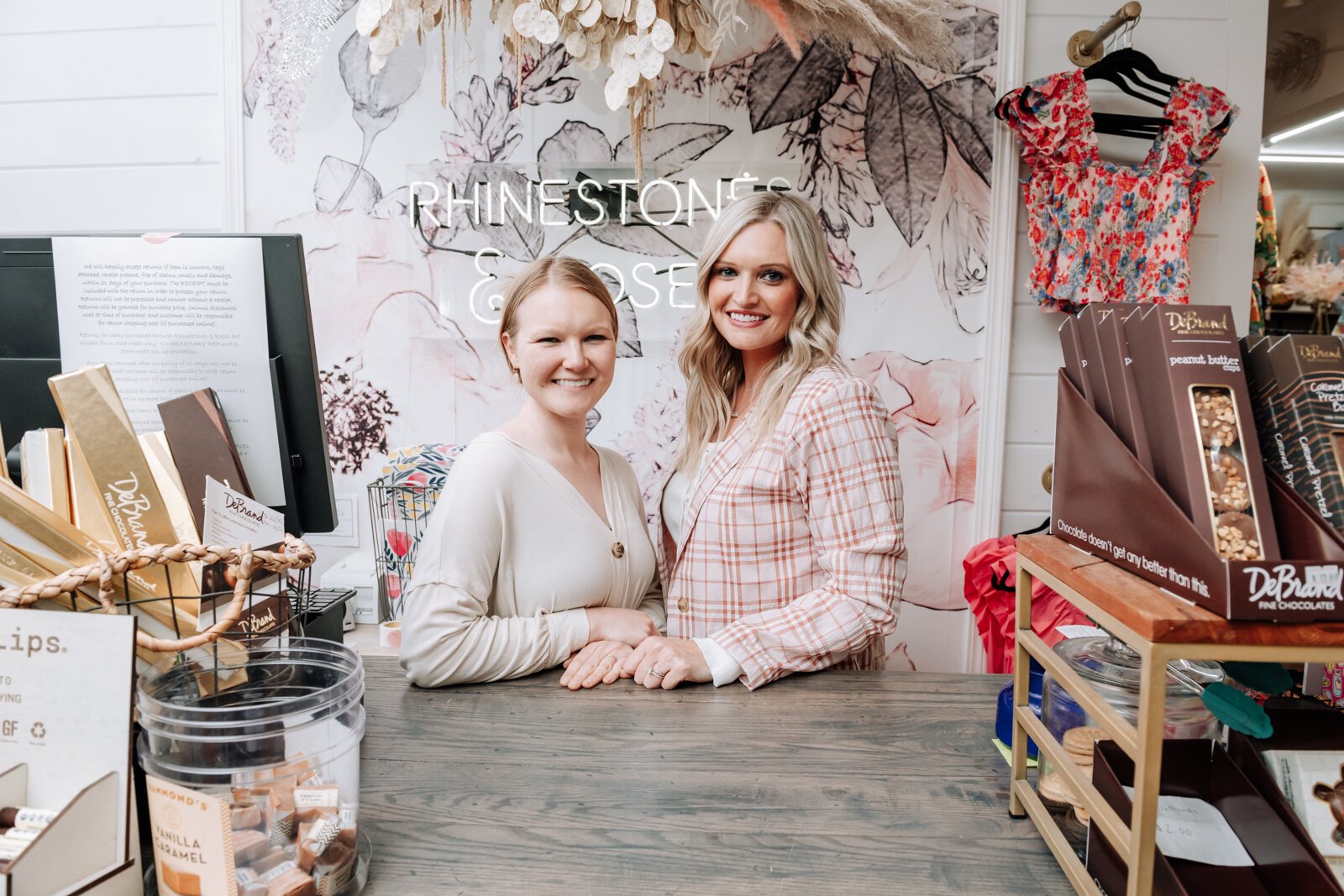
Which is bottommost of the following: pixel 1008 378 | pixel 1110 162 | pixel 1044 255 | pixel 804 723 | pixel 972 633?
pixel 972 633

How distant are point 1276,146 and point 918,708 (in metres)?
3.49

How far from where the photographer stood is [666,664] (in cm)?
125

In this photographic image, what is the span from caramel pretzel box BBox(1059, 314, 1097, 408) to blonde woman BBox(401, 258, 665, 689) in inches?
30.7

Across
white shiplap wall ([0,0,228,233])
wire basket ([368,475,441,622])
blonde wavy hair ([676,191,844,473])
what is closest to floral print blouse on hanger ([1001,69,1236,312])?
blonde wavy hair ([676,191,844,473])

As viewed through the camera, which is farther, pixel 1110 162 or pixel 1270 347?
pixel 1110 162

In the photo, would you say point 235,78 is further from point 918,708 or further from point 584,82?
point 918,708

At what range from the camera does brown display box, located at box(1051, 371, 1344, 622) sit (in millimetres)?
617

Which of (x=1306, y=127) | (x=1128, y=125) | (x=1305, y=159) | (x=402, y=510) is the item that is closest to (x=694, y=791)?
(x=402, y=510)

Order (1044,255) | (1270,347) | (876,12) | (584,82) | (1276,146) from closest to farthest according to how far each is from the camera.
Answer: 1. (1270,347)
2. (876,12)
3. (1044,255)
4. (584,82)
5. (1276,146)

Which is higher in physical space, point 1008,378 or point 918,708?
point 1008,378

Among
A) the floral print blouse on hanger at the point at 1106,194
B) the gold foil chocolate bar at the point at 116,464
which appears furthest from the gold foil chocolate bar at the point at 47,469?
the floral print blouse on hanger at the point at 1106,194

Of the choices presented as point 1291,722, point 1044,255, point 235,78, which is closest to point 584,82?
point 235,78

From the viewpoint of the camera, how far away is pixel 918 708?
115cm

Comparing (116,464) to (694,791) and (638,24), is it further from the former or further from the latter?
(638,24)
